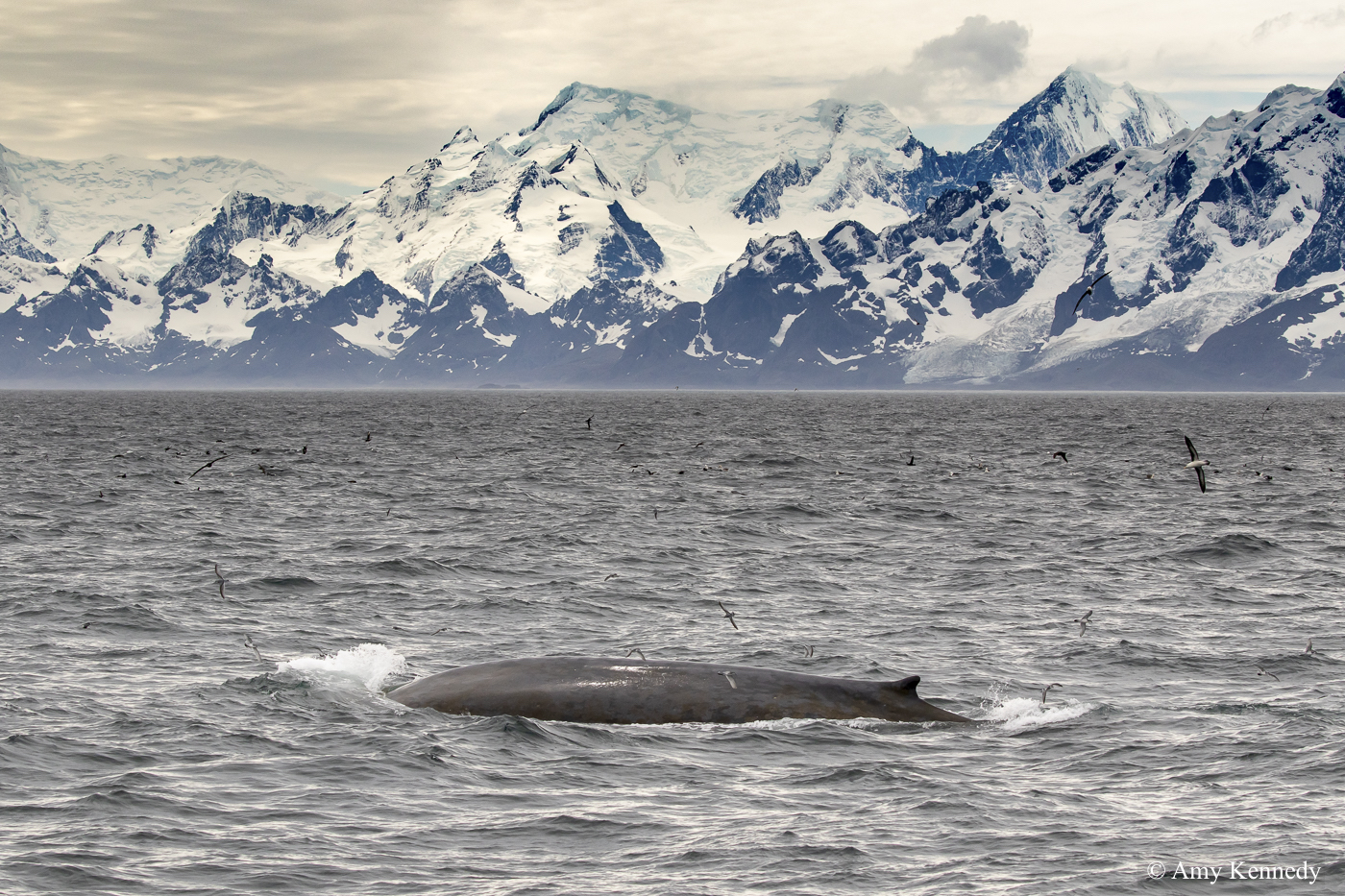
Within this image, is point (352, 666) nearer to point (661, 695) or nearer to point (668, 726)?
point (661, 695)

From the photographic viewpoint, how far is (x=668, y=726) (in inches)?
797

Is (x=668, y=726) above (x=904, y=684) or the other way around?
the other way around

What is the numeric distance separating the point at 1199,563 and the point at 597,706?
2502 centimetres

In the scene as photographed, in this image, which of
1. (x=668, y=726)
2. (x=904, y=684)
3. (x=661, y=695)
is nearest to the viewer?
(x=668, y=726)

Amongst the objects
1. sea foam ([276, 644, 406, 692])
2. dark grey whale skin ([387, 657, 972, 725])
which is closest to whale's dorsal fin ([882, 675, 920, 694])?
dark grey whale skin ([387, 657, 972, 725])

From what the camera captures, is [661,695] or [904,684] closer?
[661,695]

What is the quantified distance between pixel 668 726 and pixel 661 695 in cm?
57

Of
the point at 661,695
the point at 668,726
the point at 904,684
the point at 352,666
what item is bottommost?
the point at 352,666

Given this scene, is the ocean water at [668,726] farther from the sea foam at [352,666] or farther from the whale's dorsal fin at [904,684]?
the whale's dorsal fin at [904,684]

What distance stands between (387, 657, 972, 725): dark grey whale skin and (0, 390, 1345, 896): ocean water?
1.33 ft

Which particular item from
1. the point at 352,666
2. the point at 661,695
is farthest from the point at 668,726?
the point at 352,666

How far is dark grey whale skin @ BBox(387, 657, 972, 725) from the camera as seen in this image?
20.5 metres

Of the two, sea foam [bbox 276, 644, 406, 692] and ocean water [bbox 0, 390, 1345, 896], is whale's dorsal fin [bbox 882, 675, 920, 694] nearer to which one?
ocean water [bbox 0, 390, 1345, 896]

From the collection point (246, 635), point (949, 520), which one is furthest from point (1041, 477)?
point (246, 635)
